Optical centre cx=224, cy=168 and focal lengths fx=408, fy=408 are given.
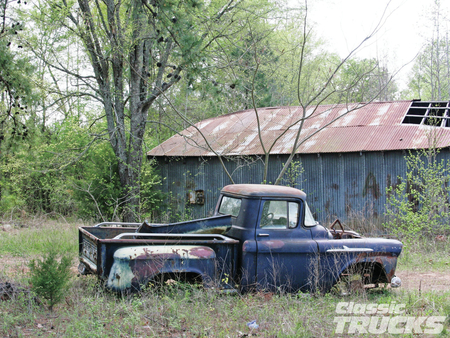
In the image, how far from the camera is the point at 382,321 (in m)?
4.88

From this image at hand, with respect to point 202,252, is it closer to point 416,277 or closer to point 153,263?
point 153,263

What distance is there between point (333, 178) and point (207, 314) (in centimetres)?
988

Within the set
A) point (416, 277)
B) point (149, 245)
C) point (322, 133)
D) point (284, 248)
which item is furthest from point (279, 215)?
point (322, 133)

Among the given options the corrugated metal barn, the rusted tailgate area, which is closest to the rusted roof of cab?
the rusted tailgate area

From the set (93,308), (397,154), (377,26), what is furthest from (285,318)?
(397,154)

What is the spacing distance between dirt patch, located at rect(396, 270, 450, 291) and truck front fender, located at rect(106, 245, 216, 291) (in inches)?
135

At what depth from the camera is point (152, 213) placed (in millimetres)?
16812

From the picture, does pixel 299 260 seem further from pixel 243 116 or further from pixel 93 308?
pixel 243 116

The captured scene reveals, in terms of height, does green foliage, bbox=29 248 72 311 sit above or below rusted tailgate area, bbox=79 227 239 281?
below

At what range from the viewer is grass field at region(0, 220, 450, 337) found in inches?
177

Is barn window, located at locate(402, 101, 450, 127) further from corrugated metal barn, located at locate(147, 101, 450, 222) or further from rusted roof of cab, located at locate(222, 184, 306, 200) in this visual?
rusted roof of cab, located at locate(222, 184, 306, 200)

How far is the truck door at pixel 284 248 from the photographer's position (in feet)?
19.0

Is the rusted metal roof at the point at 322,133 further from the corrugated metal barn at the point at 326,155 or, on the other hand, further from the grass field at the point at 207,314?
the grass field at the point at 207,314

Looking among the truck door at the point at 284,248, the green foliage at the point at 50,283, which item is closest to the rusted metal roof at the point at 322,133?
the truck door at the point at 284,248
